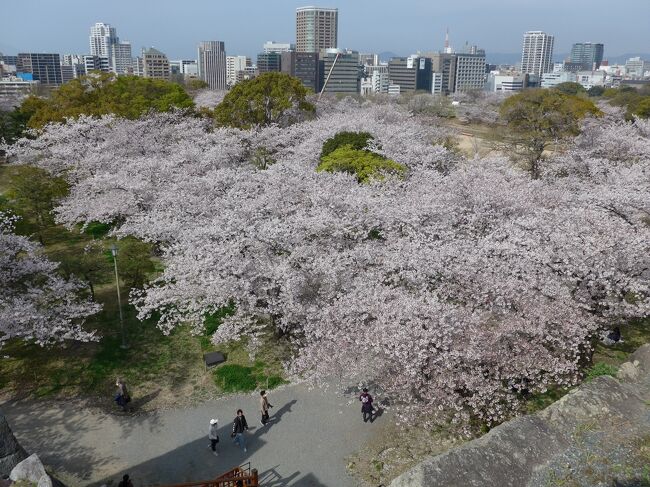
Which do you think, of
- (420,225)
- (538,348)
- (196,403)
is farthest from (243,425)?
(420,225)

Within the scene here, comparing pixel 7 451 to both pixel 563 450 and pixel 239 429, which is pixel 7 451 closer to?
pixel 239 429

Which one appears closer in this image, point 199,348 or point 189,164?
point 199,348

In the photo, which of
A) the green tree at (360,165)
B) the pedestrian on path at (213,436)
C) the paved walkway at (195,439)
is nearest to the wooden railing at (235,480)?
the paved walkway at (195,439)

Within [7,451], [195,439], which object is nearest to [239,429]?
[195,439]

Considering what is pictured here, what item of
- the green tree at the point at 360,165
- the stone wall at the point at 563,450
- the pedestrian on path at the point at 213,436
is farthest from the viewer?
the green tree at the point at 360,165

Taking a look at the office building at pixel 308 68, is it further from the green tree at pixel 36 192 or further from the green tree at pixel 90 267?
the green tree at pixel 90 267

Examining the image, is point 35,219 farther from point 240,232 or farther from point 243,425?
point 243,425

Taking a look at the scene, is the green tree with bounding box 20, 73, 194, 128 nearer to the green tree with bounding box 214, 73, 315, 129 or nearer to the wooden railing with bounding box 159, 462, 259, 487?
the green tree with bounding box 214, 73, 315, 129
